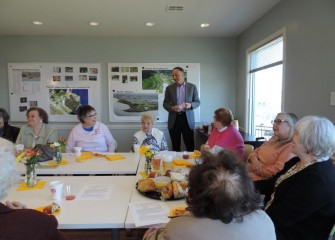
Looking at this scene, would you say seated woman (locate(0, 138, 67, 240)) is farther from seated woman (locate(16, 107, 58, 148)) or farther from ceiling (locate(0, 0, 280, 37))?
ceiling (locate(0, 0, 280, 37))

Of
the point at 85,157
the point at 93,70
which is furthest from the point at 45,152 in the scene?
the point at 93,70

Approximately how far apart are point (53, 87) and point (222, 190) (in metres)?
4.70

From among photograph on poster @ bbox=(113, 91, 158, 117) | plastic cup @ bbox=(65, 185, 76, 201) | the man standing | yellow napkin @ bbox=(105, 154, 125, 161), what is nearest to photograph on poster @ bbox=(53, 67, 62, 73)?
photograph on poster @ bbox=(113, 91, 158, 117)

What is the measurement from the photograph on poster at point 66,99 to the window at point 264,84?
2.94 m

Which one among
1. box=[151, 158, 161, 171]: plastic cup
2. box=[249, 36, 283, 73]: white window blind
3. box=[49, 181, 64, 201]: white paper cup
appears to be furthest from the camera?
box=[249, 36, 283, 73]: white window blind

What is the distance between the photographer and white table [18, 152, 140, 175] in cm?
211

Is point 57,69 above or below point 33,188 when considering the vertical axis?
above

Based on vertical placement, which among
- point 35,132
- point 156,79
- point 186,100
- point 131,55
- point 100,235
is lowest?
point 100,235

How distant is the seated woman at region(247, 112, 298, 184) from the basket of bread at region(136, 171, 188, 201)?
566 mm

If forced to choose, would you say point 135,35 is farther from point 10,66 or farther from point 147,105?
point 10,66

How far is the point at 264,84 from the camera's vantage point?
387 cm

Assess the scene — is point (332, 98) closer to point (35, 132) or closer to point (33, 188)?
point (33, 188)

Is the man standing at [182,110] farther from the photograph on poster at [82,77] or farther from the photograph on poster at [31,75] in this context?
the photograph on poster at [31,75]

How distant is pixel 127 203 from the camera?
1481mm
